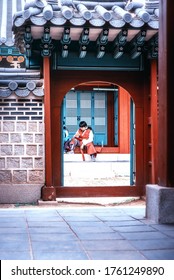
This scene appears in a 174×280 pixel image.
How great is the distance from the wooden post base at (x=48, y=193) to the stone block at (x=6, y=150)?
926mm

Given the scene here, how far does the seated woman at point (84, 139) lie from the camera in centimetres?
1452

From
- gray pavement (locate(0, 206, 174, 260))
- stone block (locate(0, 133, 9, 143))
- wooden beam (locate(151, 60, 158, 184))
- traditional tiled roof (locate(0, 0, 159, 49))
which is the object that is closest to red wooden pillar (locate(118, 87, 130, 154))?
wooden beam (locate(151, 60, 158, 184))

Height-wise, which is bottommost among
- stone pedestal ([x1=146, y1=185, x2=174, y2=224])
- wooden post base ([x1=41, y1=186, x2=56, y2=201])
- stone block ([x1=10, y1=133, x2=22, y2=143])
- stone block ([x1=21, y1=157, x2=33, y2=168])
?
wooden post base ([x1=41, y1=186, x2=56, y2=201])

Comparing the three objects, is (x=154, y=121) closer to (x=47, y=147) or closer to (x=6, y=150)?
(x=47, y=147)

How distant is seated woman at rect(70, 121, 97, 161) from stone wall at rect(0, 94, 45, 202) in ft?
21.4

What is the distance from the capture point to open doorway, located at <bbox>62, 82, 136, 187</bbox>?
12688 millimetres

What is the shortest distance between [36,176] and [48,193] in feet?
1.29

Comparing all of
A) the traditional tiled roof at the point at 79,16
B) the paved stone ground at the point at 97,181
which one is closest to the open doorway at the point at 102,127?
the paved stone ground at the point at 97,181

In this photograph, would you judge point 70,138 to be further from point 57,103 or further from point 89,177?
point 57,103

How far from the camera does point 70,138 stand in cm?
1662

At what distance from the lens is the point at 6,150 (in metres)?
7.96

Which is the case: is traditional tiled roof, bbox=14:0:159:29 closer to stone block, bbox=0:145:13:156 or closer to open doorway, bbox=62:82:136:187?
stone block, bbox=0:145:13:156

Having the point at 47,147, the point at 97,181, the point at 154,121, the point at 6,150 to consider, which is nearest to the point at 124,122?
the point at 97,181

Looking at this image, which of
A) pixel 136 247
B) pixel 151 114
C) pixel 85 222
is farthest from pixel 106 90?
pixel 136 247
